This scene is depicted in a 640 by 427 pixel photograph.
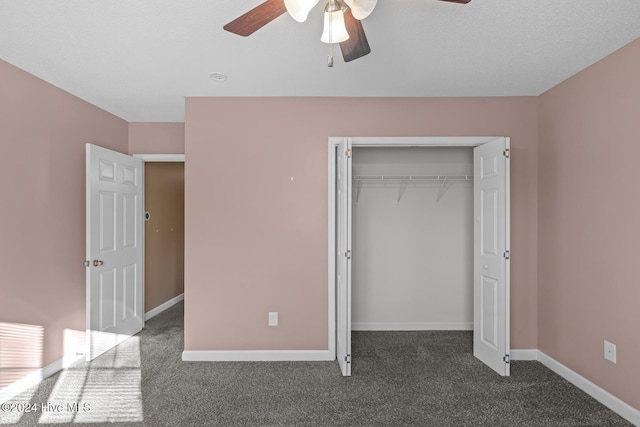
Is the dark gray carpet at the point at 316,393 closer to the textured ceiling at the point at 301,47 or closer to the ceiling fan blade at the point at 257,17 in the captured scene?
the ceiling fan blade at the point at 257,17

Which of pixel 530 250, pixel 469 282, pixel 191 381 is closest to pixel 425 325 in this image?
pixel 469 282

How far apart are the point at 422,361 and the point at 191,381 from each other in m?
2.01

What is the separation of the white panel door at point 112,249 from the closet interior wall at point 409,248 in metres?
2.49

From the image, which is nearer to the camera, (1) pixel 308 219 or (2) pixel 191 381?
(2) pixel 191 381

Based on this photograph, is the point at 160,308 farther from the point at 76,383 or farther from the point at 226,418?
the point at 226,418

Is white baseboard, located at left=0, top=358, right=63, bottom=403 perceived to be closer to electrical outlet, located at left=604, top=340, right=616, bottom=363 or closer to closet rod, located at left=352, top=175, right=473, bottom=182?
closet rod, located at left=352, top=175, right=473, bottom=182

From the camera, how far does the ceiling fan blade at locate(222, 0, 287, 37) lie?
1593mm

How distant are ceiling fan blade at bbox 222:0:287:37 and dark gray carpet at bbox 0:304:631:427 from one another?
232 cm

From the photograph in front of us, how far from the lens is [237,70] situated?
2.91 metres

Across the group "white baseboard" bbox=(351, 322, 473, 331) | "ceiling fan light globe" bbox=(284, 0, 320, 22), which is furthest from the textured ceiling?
"white baseboard" bbox=(351, 322, 473, 331)

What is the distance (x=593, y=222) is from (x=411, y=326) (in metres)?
2.23

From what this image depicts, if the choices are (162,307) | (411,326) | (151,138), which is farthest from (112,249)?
(411,326)

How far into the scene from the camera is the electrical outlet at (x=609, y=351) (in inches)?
102

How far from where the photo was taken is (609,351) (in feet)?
8.60
